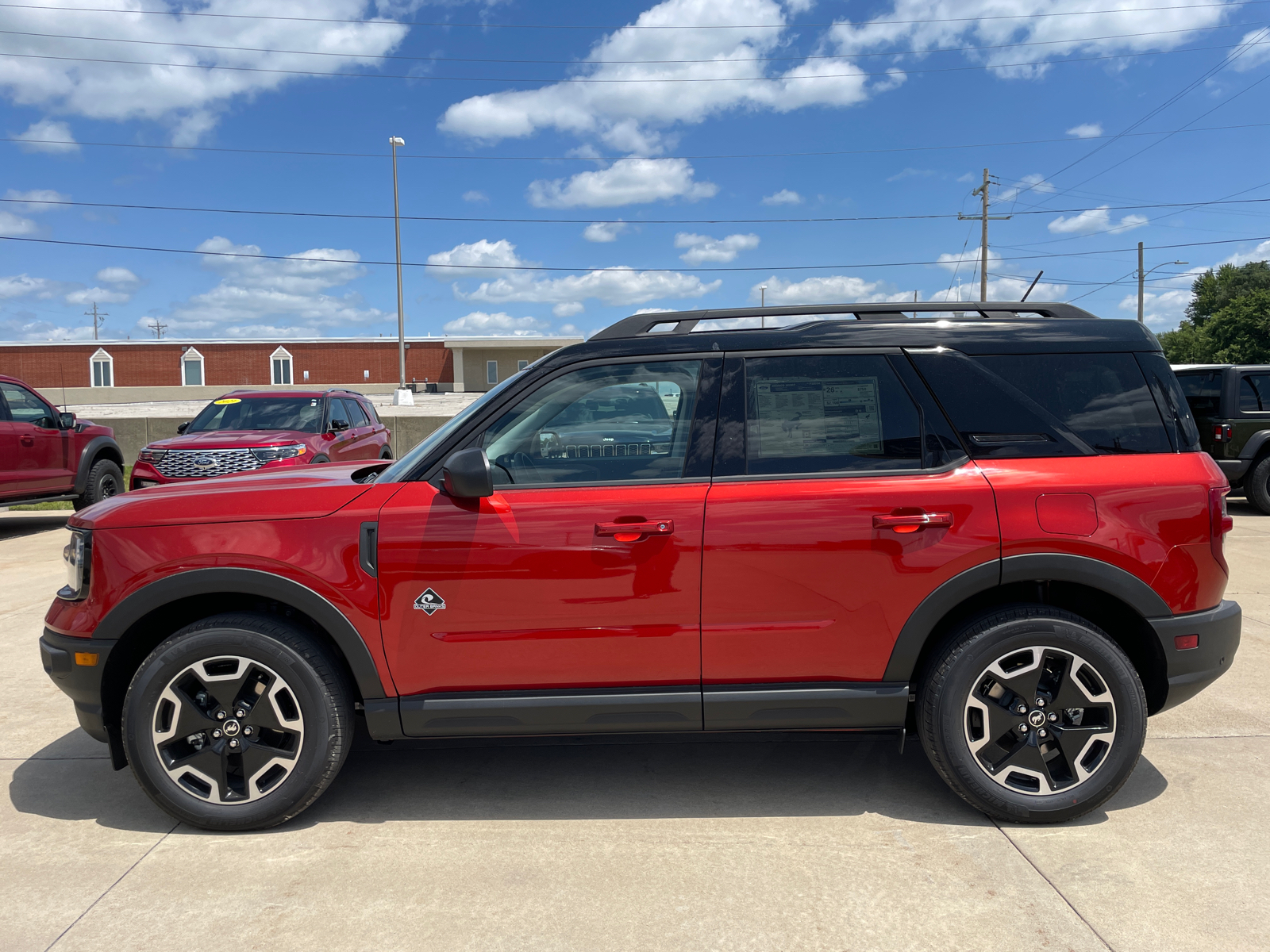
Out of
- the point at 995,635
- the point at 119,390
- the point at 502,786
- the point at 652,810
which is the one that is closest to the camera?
the point at 995,635

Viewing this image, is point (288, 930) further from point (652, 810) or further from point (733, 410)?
point (733, 410)

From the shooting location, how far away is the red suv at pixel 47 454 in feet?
33.3

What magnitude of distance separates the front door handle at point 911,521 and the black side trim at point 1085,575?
0.85 feet

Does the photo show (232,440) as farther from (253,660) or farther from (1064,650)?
(1064,650)

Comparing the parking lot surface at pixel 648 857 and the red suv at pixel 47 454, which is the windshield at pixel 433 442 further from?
the red suv at pixel 47 454

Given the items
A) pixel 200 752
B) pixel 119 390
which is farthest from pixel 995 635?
pixel 119 390

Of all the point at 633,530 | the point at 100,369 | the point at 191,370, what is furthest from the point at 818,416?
the point at 100,369

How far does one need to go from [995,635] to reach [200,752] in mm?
2917

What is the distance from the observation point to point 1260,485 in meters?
11.3

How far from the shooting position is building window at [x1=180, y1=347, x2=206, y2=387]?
62.2 m

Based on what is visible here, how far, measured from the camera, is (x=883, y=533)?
3219mm

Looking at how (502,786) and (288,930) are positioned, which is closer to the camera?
(288,930)

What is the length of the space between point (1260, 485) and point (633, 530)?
1134cm

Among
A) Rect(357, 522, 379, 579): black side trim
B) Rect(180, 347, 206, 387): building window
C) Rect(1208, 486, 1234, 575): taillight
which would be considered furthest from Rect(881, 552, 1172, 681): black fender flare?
Rect(180, 347, 206, 387): building window
